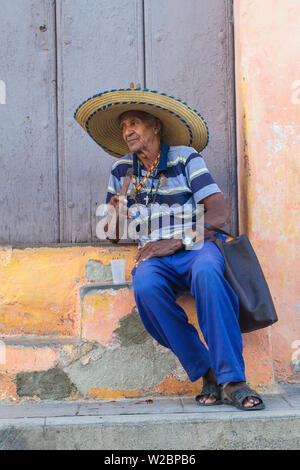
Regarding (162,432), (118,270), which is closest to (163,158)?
(118,270)

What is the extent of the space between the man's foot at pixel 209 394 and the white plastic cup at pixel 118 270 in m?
0.68

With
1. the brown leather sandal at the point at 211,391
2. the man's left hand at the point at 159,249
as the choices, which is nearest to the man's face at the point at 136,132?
the man's left hand at the point at 159,249

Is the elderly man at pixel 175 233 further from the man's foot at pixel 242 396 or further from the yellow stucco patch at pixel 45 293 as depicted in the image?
the yellow stucco patch at pixel 45 293

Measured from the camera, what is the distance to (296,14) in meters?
3.07

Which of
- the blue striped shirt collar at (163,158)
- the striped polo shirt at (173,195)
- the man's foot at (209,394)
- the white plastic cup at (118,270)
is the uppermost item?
the blue striped shirt collar at (163,158)

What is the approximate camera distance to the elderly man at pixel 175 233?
93.0 inches

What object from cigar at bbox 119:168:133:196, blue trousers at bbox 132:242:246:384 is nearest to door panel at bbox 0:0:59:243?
cigar at bbox 119:168:133:196

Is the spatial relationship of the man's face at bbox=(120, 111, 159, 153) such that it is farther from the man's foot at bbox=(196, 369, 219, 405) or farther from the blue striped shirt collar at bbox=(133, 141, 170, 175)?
the man's foot at bbox=(196, 369, 219, 405)

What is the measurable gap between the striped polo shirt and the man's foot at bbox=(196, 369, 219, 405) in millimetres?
727

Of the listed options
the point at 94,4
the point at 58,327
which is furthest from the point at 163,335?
the point at 94,4

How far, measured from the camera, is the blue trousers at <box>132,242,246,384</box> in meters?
2.34

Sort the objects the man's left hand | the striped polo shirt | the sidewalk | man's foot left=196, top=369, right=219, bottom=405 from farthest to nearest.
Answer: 1. the striped polo shirt
2. the man's left hand
3. man's foot left=196, top=369, right=219, bottom=405
4. the sidewalk
